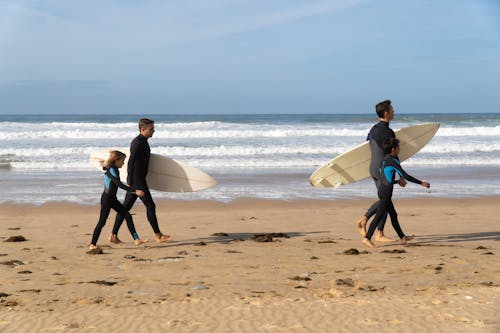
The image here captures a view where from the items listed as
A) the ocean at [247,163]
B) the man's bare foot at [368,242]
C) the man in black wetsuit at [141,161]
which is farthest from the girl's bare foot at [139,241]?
the ocean at [247,163]

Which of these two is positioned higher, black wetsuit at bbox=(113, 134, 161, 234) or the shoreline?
black wetsuit at bbox=(113, 134, 161, 234)

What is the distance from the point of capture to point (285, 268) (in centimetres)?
682

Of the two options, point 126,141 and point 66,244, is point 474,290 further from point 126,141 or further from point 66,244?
point 126,141

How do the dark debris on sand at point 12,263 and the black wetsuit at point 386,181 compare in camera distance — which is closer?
the dark debris on sand at point 12,263

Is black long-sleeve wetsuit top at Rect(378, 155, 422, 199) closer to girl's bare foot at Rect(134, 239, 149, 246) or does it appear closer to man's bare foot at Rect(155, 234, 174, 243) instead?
man's bare foot at Rect(155, 234, 174, 243)

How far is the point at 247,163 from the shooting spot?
794 inches

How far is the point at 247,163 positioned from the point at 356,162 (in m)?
10.7

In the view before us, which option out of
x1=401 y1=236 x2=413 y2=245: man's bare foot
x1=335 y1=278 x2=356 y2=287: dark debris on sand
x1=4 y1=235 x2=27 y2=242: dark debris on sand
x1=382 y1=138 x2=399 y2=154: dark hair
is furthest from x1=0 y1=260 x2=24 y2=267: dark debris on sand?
x1=401 y1=236 x2=413 y2=245: man's bare foot

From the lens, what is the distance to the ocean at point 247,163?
44.5 ft

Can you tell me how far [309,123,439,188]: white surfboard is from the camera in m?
9.56

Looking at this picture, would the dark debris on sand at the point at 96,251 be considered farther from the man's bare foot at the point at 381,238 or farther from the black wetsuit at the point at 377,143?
the man's bare foot at the point at 381,238

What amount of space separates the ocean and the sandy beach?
2.27 meters

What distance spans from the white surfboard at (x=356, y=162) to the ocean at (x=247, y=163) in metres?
3.10

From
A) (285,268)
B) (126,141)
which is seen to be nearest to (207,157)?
(126,141)
